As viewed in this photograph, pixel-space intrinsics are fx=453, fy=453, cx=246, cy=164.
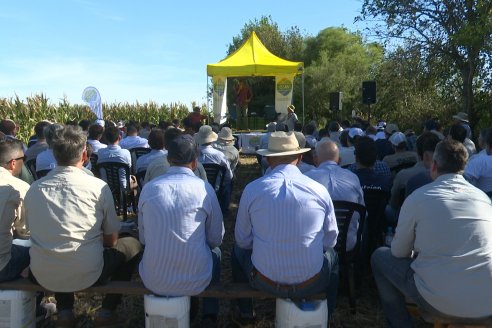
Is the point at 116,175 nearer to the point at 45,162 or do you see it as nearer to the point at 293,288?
the point at 45,162

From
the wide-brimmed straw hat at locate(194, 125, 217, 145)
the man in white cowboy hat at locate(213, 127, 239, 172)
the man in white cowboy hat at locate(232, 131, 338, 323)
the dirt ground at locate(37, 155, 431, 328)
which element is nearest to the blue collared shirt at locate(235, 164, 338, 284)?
the man in white cowboy hat at locate(232, 131, 338, 323)

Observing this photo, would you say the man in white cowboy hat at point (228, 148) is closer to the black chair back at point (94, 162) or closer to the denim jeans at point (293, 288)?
the black chair back at point (94, 162)

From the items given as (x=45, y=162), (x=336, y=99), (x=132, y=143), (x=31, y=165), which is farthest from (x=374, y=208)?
(x=336, y=99)

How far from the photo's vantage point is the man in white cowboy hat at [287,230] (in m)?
2.80

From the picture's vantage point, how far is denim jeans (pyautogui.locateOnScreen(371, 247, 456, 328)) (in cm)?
289

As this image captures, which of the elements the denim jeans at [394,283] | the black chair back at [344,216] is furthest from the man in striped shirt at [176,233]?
the denim jeans at [394,283]

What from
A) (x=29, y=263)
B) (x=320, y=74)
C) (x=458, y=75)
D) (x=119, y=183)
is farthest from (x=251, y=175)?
(x=320, y=74)

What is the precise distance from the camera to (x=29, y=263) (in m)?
3.26

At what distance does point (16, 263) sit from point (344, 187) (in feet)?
8.25

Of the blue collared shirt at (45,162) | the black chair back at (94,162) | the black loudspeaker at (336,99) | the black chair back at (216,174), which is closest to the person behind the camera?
the blue collared shirt at (45,162)

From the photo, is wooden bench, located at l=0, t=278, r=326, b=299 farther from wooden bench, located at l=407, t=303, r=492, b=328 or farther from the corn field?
the corn field

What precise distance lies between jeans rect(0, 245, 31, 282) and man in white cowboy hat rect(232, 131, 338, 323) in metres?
1.57

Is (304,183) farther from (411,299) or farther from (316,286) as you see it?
(411,299)

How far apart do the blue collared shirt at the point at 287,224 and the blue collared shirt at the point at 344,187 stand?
0.75 m
